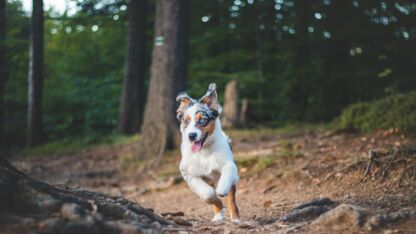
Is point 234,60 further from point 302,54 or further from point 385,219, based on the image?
point 385,219

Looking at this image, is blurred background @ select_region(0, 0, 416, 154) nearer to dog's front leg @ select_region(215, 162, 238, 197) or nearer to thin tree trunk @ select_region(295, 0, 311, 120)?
thin tree trunk @ select_region(295, 0, 311, 120)

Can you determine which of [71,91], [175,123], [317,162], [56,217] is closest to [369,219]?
[56,217]

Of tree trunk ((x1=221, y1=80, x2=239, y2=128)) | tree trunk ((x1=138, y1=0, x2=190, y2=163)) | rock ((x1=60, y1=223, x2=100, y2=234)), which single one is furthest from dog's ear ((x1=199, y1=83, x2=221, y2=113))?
tree trunk ((x1=221, y1=80, x2=239, y2=128))

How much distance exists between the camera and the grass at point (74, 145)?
735 inches

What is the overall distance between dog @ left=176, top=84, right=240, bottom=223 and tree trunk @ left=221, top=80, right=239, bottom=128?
10671 millimetres

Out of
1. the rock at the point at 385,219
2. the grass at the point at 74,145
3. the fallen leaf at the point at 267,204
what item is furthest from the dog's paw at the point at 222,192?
the grass at the point at 74,145

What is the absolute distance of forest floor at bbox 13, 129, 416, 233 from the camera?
19.8ft

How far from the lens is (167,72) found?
43.0ft

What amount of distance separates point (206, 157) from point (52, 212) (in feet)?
7.27

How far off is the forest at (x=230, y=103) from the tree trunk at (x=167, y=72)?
30 millimetres

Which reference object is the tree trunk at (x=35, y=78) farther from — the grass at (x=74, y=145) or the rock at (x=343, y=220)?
the rock at (x=343, y=220)

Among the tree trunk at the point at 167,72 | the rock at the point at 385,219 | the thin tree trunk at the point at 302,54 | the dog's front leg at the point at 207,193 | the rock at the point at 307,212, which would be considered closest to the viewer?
the rock at the point at 385,219

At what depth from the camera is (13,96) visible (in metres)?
23.6

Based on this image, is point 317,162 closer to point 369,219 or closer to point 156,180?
point 156,180
